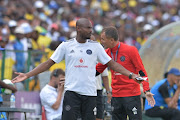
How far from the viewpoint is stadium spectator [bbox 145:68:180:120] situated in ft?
35.1

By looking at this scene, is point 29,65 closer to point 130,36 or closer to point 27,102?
point 27,102

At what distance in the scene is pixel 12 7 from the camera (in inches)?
674

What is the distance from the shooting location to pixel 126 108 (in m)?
7.86

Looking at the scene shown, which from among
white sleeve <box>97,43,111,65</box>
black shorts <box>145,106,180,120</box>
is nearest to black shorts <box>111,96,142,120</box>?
white sleeve <box>97,43,111,65</box>

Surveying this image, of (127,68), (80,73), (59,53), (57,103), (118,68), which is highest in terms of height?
(59,53)

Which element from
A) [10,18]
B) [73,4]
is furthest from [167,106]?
[73,4]

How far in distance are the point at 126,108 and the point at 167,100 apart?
3.22 meters

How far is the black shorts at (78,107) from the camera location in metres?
6.94

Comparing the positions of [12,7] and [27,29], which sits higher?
[12,7]

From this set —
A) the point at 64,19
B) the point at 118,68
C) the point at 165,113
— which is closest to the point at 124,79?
the point at 118,68

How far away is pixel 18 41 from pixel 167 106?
5.14 m

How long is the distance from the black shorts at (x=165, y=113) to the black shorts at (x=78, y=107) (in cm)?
402

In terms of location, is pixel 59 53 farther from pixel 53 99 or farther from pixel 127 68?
pixel 53 99

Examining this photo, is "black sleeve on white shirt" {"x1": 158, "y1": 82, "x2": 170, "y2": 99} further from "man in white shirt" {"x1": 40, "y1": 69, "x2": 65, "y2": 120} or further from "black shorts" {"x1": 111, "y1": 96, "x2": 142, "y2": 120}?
"black shorts" {"x1": 111, "y1": 96, "x2": 142, "y2": 120}
